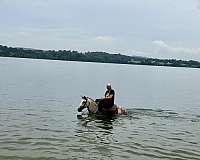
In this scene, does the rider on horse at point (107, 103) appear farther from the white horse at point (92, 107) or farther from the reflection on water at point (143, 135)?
the reflection on water at point (143, 135)

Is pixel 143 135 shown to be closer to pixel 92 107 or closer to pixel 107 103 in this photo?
pixel 107 103

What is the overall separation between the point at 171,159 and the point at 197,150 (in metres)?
2.39

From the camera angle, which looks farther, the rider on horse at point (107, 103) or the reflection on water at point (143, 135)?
the rider on horse at point (107, 103)

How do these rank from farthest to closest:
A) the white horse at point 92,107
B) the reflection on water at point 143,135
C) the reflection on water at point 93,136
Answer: the white horse at point 92,107, the reflection on water at point 143,135, the reflection on water at point 93,136

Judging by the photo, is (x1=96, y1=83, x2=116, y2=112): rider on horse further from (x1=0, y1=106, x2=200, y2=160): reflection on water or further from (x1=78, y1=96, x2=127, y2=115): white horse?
(x1=0, y1=106, x2=200, y2=160): reflection on water

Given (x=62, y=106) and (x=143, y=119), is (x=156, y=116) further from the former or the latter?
(x=62, y=106)

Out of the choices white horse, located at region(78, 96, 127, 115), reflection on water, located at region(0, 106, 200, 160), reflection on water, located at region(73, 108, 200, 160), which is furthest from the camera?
white horse, located at region(78, 96, 127, 115)

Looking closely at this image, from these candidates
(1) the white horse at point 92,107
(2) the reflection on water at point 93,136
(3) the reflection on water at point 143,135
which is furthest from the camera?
(1) the white horse at point 92,107

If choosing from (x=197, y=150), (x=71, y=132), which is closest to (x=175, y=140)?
(x=197, y=150)

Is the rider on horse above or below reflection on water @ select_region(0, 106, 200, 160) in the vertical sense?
above

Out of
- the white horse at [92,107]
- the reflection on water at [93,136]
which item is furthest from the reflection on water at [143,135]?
the white horse at [92,107]

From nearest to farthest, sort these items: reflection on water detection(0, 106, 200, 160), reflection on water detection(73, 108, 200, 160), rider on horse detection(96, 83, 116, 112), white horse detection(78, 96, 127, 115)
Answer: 1. reflection on water detection(0, 106, 200, 160)
2. reflection on water detection(73, 108, 200, 160)
3. white horse detection(78, 96, 127, 115)
4. rider on horse detection(96, 83, 116, 112)

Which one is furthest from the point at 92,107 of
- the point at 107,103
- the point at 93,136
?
the point at 93,136

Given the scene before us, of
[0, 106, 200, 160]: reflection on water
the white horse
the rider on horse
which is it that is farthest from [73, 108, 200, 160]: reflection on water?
the rider on horse
